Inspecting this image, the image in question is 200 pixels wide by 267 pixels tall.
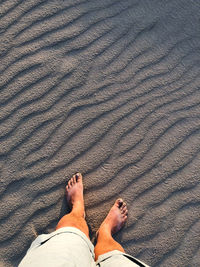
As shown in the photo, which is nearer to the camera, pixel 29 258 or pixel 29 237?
pixel 29 258

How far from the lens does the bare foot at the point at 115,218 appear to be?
2182mm

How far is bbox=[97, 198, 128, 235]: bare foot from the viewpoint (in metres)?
2.18

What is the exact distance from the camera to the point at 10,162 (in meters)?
2.21

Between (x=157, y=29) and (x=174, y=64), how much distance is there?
0.34 metres

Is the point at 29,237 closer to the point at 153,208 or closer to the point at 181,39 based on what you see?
the point at 153,208

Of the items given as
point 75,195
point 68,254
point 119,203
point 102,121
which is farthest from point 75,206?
point 102,121

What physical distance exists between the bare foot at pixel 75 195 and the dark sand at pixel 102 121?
0.25 feet

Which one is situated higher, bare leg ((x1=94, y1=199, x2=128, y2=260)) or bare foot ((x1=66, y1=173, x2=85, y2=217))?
bare foot ((x1=66, y1=173, x2=85, y2=217))

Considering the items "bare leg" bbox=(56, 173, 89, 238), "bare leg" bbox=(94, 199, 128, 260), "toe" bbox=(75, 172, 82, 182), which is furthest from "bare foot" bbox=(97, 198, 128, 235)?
"toe" bbox=(75, 172, 82, 182)

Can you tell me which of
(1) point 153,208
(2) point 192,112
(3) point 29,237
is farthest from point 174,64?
(3) point 29,237

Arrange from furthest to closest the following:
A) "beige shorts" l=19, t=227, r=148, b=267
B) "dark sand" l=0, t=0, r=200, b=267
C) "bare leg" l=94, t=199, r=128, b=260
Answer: "dark sand" l=0, t=0, r=200, b=267 → "bare leg" l=94, t=199, r=128, b=260 → "beige shorts" l=19, t=227, r=148, b=267

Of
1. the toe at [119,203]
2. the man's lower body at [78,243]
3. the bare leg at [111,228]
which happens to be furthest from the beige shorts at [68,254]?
the toe at [119,203]

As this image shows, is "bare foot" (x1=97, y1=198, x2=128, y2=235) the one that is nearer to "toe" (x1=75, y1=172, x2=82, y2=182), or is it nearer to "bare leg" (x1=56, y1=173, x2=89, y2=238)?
"bare leg" (x1=56, y1=173, x2=89, y2=238)

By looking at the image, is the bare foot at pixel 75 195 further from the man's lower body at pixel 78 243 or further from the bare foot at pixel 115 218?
the bare foot at pixel 115 218
